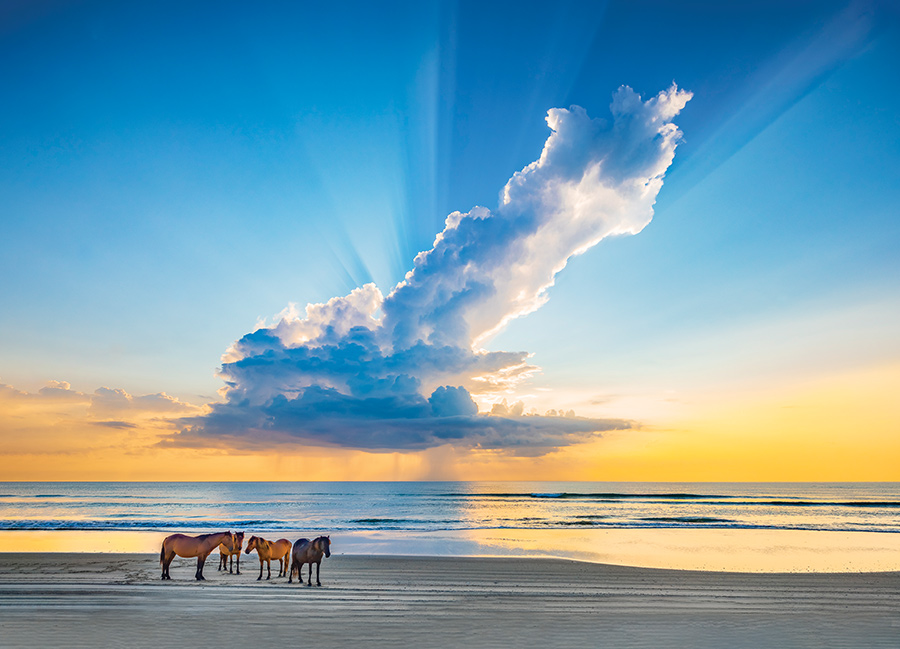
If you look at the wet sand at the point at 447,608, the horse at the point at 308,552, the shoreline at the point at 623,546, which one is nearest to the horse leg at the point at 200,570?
the wet sand at the point at 447,608

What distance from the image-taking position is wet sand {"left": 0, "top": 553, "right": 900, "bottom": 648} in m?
8.57

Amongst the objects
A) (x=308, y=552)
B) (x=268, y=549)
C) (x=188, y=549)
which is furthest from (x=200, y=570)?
(x=308, y=552)

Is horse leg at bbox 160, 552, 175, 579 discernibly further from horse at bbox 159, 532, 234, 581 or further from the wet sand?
the wet sand

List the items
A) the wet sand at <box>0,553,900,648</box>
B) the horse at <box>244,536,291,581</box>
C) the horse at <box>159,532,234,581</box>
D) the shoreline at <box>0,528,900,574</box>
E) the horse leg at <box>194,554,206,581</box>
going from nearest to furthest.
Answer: the wet sand at <box>0,553,900,648</box>
the horse leg at <box>194,554,206,581</box>
the horse at <box>159,532,234,581</box>
the horse at <box>244,536,291,581</box>
the shoreline at <box>0,528,900,574</box>

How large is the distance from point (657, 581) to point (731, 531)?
23.3 m

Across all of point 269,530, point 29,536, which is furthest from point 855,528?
point 29,536

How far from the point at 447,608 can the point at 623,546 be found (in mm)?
16478

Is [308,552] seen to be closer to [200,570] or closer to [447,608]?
[200,570]

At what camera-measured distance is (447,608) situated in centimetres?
1084

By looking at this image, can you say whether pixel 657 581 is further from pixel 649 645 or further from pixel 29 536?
pixel 29 536

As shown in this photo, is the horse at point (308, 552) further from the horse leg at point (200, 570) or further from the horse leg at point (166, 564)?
the horse leg at point (166, 564)

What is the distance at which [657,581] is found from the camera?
568 inches

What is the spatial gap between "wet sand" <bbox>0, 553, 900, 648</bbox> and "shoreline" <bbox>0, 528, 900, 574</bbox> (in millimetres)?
3233

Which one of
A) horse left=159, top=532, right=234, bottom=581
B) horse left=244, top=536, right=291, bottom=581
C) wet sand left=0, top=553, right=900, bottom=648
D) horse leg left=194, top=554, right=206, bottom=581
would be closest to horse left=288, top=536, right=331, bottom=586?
wet sand left=0, top=553, right=900, bottom=648
